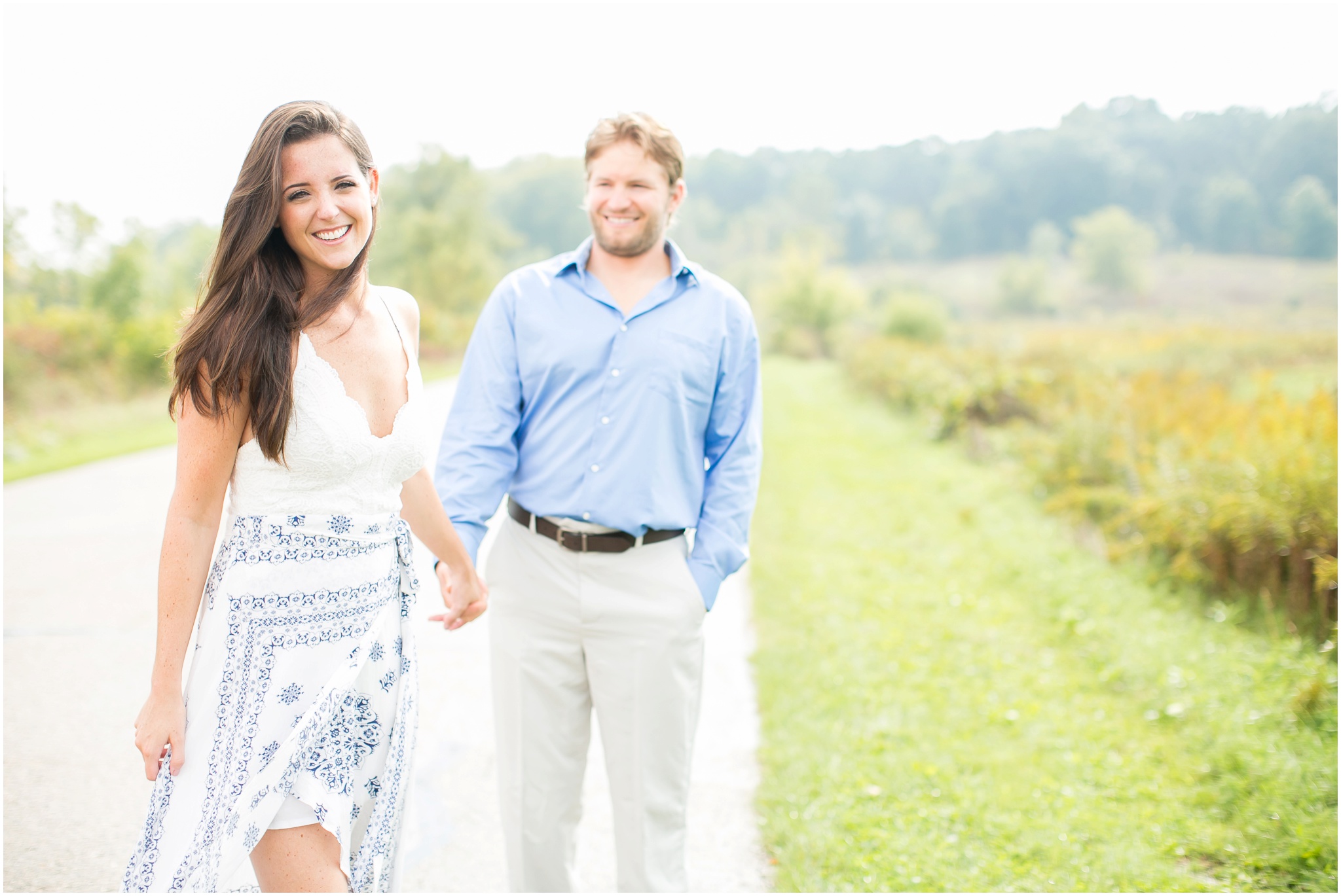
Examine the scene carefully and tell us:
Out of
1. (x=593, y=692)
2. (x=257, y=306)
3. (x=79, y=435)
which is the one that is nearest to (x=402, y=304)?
(x=257, y=306)

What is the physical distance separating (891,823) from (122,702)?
350cm

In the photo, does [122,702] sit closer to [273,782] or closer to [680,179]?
[273,782]

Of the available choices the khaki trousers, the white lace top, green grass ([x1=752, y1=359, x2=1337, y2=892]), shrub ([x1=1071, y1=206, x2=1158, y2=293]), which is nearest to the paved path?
green grass ([x1=752, y1=359, x2=1337, y2=892])

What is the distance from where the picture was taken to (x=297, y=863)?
1.75 metres

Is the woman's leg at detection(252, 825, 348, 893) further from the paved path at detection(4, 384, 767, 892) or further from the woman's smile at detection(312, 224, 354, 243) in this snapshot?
the woman's smile at detection(312, 224, 354, 243)

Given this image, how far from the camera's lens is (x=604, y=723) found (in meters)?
2.55

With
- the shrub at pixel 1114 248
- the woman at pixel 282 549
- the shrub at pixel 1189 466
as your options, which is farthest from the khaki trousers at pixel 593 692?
the shrub at pixel 1114 248

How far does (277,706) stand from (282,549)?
0.32 metres

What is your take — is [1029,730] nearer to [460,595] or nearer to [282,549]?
[460,595]

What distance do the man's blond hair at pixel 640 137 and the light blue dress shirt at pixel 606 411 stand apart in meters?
0.28

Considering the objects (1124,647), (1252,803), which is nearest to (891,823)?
(1252,803)

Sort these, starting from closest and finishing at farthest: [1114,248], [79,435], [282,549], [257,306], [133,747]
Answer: [257,306]
[282,549]
[133,747]
[79,435]
[1114,248]

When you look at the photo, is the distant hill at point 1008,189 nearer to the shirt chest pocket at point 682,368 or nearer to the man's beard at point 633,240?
the man's beard at point 633,240

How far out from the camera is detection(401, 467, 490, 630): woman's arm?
83.7 inches
